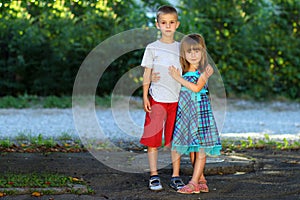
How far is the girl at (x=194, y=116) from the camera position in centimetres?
438

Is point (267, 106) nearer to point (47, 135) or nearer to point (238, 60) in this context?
point (238, 60)

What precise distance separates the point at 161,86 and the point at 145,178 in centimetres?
90

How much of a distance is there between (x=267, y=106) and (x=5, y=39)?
523cm

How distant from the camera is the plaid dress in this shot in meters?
4.38

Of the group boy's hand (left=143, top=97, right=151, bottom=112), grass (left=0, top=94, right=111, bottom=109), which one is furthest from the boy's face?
grass (left=0, top=94, right=111, bottom=109)

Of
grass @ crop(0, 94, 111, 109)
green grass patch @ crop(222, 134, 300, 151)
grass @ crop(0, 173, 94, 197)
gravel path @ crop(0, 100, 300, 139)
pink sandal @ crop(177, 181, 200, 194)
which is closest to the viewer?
grass @ crop(0, 173, 94, 197)

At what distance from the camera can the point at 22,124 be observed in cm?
856

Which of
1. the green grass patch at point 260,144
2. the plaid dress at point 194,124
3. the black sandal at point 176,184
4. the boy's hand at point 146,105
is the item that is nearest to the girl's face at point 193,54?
the plaid dress at point 194,124

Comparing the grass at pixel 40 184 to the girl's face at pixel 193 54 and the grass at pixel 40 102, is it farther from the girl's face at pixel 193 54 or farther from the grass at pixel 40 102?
the grass at pixel 40 102

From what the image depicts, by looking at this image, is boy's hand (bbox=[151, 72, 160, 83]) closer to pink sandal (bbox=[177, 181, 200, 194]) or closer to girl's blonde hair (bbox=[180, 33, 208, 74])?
girl's blonde hair (bbox=[180, 33, 208, 74])

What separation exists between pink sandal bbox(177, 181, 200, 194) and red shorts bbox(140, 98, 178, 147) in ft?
1.28

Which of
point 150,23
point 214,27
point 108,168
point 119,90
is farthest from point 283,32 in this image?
point 108,168

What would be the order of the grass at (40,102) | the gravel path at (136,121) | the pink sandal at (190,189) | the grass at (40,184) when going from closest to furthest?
the grass at (40,184) < the pink sandal at (190,189) < the gravel path at (136,121) < the grass at (40,102)

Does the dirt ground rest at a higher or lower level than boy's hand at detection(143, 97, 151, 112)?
lower
